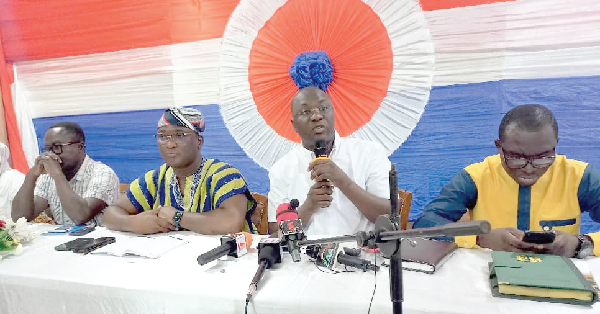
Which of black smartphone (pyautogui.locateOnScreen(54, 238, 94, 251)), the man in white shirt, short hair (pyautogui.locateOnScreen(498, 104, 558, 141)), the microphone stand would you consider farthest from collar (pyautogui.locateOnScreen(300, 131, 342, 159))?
the microphone stand

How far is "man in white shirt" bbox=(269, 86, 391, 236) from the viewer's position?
7.18 ft

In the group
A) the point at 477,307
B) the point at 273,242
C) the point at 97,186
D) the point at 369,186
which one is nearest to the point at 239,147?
the point at 97,186

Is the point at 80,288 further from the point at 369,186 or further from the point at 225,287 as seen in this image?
the point at 369,186

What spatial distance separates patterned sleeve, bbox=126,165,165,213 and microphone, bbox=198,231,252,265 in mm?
940

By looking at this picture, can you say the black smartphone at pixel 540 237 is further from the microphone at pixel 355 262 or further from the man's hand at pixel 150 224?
the man's hand at pixel 150 224

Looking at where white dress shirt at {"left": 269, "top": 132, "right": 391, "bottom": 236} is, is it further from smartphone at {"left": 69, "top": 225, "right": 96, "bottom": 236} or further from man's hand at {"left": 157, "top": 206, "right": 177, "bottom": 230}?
smartphone at {"left": 69, "top": 225, "right": 96, "bottom": 236}

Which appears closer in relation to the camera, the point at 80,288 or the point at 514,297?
the point at 514,297

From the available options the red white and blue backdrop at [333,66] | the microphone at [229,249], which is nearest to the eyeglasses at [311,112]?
the red white and blue backdrop at [333,66]

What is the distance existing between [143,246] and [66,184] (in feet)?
3.62

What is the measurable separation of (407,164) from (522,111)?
1.01 metres

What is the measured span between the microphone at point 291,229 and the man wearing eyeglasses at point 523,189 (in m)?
0.64

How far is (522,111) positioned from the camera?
1.90 m

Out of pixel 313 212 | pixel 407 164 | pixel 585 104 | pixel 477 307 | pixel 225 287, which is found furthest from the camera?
pixel 407 164

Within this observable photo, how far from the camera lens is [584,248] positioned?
159cm
